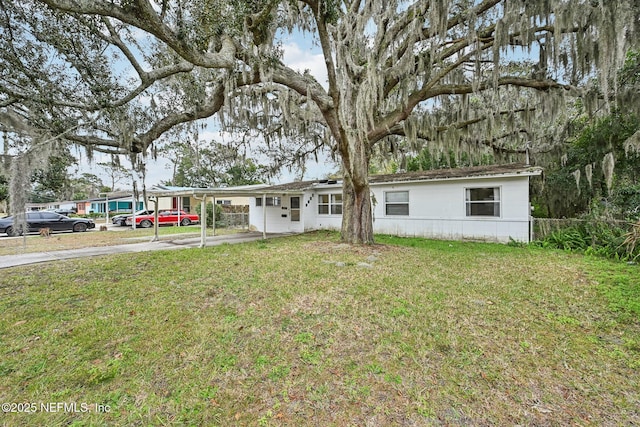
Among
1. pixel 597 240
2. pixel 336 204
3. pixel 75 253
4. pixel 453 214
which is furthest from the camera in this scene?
pixel 336 204

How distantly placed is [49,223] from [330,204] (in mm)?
Result: 14490

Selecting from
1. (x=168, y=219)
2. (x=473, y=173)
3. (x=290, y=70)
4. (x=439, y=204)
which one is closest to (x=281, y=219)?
(x=439, y=204)

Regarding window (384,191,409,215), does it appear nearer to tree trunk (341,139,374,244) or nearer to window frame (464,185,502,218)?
window frame (464,185,502,218)

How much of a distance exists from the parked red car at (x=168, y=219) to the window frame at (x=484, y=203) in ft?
54.8

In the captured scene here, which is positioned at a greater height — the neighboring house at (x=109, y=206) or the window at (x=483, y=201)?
the neighboring house at (x=109, y=206)

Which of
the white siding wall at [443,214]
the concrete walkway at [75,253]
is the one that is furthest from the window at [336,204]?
the concrete walkway at [75,253]

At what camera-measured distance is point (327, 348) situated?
9.99ft

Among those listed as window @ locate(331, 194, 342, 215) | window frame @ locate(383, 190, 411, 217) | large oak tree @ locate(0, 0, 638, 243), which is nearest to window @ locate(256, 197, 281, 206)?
window @ locate(331, 194, 342, 215)

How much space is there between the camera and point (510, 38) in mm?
5902

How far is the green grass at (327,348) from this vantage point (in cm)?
223

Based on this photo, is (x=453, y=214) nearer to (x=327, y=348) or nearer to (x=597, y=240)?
(x=597, y=240)

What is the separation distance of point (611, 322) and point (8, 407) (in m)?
6.08

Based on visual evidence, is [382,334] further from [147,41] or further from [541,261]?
[147,41]

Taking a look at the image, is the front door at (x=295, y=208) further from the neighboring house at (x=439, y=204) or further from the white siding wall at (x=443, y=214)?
the white siding wall at (x=443, y=214)
